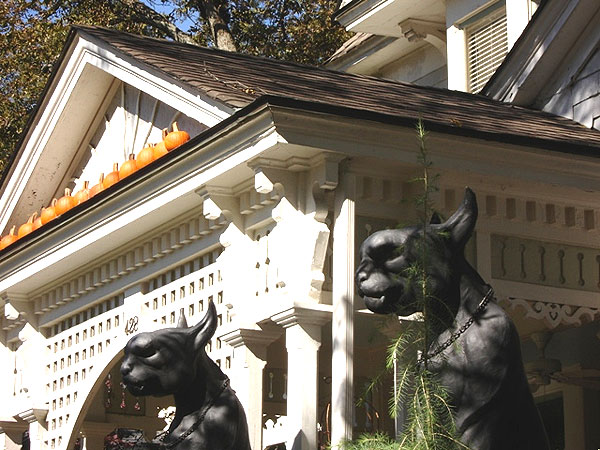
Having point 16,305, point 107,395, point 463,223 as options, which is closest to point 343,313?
point 463,223

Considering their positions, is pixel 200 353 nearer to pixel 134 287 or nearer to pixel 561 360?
pixel 134 287

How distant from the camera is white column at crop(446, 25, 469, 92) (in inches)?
663

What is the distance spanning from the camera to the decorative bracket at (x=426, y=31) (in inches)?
714

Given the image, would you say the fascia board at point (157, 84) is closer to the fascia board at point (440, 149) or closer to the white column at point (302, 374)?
the fascia board at point (440, 149)

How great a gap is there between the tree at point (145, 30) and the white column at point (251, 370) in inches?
599

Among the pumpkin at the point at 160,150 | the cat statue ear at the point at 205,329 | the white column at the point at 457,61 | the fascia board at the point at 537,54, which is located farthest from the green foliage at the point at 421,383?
the white column at the point at 457,61

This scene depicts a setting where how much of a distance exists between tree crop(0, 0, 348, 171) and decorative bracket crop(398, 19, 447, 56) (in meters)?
8.97

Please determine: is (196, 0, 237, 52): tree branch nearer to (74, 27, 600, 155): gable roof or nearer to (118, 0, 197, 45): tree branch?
(118, 0, 197, 45): tree branch

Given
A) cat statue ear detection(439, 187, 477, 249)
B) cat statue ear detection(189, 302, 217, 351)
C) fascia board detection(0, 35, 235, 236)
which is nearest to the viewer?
cat statue ear detection(439, 187, 477, 249)

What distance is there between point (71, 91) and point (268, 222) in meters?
3.99

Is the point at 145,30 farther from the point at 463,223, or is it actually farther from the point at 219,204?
the point at 463,223

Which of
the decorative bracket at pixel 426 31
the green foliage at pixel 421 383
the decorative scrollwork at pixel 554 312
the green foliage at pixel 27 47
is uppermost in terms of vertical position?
the green foliage at pixel 27 47

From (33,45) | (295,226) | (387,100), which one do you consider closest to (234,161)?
(295,226)

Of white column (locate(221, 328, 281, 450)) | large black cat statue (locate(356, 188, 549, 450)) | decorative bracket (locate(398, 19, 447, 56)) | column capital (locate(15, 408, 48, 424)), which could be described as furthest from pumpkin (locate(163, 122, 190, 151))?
decorative bracket (locate(398, 19, 447, 56))
